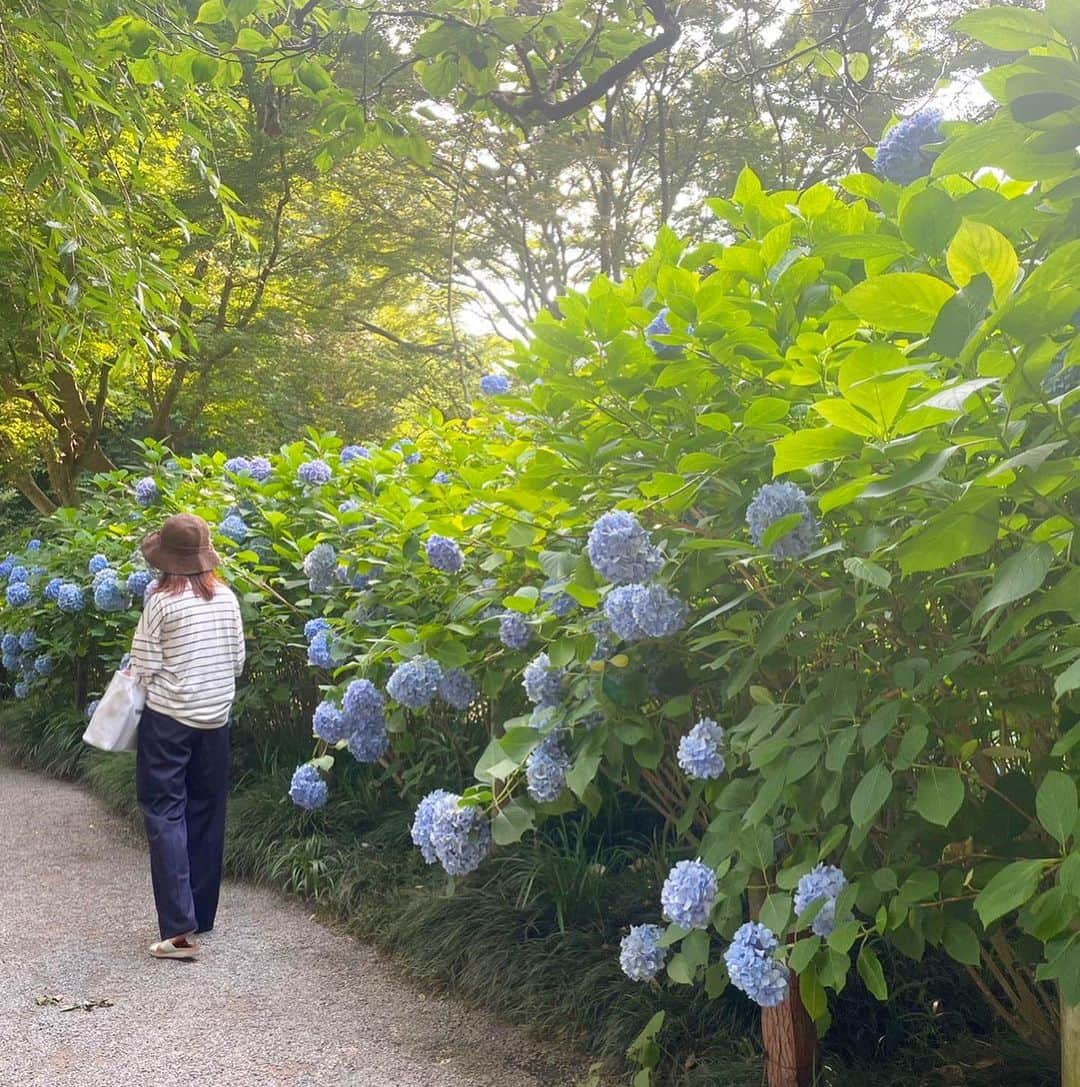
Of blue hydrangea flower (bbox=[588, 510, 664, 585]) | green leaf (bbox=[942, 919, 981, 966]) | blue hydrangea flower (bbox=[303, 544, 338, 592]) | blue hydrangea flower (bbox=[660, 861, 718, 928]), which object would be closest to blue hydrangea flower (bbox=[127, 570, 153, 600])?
blue hydrangea flower (bbox=[303, 544, 338, 592])

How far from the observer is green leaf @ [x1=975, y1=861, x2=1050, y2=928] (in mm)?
1552

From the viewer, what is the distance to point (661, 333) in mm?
2281

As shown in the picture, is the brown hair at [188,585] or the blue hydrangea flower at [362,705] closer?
the blue hydrangea flower at [362,705]

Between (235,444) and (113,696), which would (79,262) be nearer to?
(113,696)

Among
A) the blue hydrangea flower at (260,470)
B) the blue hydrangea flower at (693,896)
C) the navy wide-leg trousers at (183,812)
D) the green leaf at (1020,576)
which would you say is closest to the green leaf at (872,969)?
the blue hydrangea flower at (693,896)

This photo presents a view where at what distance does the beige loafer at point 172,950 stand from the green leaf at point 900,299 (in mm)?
3914

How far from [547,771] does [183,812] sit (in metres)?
2.56

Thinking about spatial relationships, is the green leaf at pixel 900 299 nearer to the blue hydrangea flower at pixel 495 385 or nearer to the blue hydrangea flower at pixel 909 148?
the blue hydrangea flower at pixel 909 148

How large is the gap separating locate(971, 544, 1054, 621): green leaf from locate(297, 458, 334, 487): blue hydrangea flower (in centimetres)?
463

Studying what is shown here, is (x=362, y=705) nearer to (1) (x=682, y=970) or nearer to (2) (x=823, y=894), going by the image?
(1) (x=682, y=970)

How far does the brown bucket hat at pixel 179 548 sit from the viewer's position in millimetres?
4719

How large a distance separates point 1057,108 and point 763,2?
12785 mm

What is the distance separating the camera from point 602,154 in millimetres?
13883

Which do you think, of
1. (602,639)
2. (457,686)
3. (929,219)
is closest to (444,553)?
(457,686)
